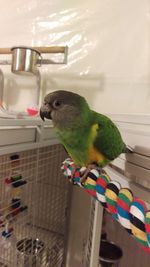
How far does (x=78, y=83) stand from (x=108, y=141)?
20.6 inches

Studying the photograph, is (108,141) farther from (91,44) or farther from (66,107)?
(91,44)

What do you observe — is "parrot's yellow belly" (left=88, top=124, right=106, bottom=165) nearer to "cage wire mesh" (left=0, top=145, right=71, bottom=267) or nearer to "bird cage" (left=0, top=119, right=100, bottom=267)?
"bird cage" (left=0, top=119, right=100, bottom=267)

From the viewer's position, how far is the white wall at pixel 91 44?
0.88 meters

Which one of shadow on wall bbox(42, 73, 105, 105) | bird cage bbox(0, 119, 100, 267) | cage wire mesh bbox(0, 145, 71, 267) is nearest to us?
bird cage bbox(0, 119, 100, 267)

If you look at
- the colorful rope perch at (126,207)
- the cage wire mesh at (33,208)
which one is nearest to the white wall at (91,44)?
the cage wire mesh at (33,208)

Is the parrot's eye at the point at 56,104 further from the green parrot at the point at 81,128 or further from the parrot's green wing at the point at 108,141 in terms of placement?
the parrot's green wing at the point at 108,141

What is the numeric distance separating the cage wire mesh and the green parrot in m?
0.26

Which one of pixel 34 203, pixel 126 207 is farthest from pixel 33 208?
pixel 126 207

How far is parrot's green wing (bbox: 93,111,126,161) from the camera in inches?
21.0

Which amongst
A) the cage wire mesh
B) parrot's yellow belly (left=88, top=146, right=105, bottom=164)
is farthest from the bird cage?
parrot's yellow belly (left=88, top=146, right=105, bottom=164)

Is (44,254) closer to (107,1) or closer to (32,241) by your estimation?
(32,241)

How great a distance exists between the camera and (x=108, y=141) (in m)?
0.54

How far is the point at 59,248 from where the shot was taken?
101cm

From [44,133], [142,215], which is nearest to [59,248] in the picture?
[44,133]
